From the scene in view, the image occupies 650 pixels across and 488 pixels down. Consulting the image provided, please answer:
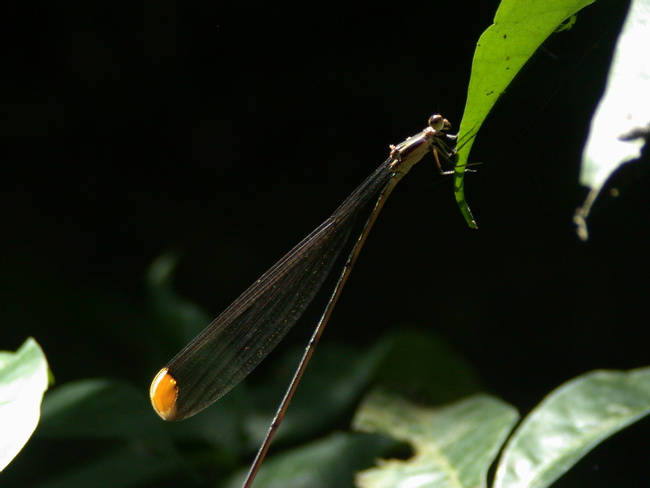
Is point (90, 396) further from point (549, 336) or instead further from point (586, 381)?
point (549, 336)

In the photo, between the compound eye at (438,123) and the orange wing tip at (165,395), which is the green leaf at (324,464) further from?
the compound eye at (438,123)

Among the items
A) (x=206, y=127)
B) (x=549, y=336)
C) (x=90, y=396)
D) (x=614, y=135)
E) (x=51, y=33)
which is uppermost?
(x=51, y=33)

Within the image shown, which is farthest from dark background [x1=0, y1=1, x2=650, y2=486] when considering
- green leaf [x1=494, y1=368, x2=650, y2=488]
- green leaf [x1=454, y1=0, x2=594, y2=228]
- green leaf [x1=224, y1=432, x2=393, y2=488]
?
green leaf [x1=454, y1=0, x2=594, y2=228]

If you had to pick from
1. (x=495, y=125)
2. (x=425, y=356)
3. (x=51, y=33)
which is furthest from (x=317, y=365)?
(x=51, y=33)

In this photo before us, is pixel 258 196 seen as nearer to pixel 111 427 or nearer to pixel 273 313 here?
pixel 273 313

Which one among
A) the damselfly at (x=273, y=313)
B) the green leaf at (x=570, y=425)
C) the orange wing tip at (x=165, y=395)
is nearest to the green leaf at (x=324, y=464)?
the damselfly at (x=273, y=313)

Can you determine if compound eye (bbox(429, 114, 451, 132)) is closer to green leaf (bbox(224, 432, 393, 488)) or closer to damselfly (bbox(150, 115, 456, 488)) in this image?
damselfly (bbox(150, 115, 456, 488))
